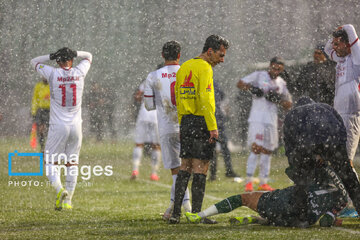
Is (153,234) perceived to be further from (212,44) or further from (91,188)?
(91,188)

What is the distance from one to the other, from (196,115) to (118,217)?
1.39 m

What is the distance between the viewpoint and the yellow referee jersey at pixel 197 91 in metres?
5.04

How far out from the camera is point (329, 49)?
613 cm

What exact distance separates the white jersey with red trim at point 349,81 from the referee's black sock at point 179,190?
171 cm

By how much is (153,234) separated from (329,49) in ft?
9.19

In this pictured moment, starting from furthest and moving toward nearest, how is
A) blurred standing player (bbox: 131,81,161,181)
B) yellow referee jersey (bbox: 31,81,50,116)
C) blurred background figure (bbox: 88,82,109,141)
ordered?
blurred background figure (bbox: 88,82,109,141) → yellow referee jersey (bbox: 31,81,50,116) → blurred standing player (bbox: 131,81,161,181)

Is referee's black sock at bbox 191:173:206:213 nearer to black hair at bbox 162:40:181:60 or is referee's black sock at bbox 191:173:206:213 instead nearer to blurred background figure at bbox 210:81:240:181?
black hair at bbox 162:40:181:60

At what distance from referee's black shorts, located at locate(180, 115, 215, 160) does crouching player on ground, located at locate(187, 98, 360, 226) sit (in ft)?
1.61

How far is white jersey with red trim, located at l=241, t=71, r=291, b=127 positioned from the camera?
8.52m

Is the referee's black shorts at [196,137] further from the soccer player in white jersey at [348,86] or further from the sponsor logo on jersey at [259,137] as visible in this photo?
the sponsor logo on jersey at [259,137]

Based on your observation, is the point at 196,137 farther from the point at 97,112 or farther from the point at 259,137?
the point at 97,112

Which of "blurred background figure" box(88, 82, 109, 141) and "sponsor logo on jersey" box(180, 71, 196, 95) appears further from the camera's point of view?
"blurred background figure" box(88, 82, 109, 141)

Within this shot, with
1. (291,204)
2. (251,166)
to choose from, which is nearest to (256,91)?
(251,166)

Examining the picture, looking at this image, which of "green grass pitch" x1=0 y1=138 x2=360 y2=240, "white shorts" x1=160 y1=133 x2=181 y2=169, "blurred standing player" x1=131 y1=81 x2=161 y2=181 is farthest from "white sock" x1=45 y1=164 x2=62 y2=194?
"blurred standing player" x1=131 y1=81 x2=161 y2=181
